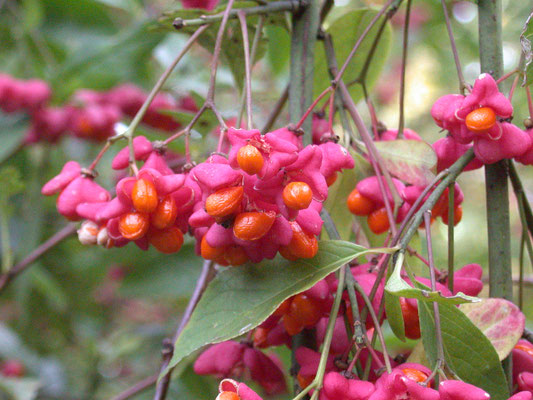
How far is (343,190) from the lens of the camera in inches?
41.1

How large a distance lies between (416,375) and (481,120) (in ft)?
1.09

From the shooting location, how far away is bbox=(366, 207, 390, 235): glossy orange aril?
0.93 m

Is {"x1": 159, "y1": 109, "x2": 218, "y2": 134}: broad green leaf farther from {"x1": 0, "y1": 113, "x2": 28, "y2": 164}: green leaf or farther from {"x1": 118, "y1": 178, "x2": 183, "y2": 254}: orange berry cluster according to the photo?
{"x1": 0, "y1": 113, "x2": 28, "y2": 164}: green leaf

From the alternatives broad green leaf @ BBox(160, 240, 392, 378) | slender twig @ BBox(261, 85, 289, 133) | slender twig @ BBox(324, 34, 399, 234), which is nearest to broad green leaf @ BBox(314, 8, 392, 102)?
slender twig @ BBox(261, 85, 289, 133)

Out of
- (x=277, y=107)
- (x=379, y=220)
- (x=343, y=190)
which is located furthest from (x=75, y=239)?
(x=379, y=220)

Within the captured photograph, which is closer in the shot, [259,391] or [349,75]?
[349,75]

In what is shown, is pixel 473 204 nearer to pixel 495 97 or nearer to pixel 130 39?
pixel 130 39

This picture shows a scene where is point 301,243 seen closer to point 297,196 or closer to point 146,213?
point 297,196

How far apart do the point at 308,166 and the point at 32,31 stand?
69.5 inches

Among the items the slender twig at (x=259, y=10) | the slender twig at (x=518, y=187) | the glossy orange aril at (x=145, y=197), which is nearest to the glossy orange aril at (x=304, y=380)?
the glossy orange aril at (x=145, y=197)

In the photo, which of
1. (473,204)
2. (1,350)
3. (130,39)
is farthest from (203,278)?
(473,204)

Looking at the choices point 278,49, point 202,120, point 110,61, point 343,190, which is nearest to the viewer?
point 343,190

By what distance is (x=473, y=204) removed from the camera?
353 cm

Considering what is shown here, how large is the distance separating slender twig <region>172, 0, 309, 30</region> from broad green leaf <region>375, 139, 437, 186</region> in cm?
27
